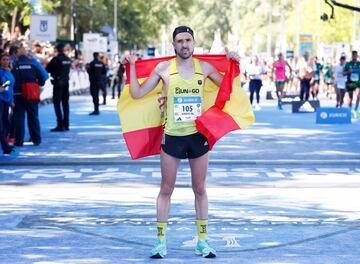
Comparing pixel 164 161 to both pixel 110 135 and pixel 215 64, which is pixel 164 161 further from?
pixel 110 135

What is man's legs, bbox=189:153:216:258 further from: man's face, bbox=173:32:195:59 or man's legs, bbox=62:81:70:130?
man's legs, bbox=62:81:70:130

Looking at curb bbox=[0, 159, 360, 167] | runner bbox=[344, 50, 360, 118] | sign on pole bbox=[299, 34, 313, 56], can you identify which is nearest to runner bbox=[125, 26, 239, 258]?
curb bbox=[0, 159, 360, 167]

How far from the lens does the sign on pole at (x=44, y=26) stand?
38.5 metres

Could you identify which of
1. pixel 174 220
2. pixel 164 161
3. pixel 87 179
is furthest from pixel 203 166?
pixel 87 179

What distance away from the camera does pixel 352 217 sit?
13.1 m

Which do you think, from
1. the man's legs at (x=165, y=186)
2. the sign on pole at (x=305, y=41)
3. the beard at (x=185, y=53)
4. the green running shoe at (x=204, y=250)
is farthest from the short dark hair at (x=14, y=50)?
the sign on pole at (x=305, y=41)

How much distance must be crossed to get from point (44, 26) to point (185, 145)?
2875cm

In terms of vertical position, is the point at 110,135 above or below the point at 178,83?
below

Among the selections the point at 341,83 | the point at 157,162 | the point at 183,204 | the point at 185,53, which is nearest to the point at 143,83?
the point at 185,53

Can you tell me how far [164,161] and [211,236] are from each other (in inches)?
52.5

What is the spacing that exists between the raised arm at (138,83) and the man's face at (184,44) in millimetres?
342

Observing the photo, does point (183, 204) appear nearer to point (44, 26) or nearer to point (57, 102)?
point (57, 102)

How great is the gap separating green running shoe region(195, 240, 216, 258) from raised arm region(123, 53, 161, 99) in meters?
1.33

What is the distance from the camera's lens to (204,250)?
1030cm
